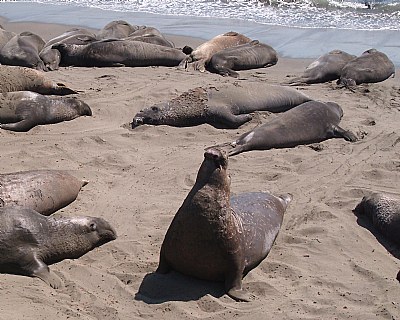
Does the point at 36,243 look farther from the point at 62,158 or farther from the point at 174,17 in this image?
the point at 174,17

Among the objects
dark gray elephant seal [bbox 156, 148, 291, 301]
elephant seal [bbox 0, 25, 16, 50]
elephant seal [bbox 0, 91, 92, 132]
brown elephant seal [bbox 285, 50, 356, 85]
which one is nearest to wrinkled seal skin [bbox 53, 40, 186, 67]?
elephant seal [bbox 0, 25, 16, 50]

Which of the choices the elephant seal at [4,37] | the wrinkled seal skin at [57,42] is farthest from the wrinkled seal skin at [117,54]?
the elephant seal at [4,37]

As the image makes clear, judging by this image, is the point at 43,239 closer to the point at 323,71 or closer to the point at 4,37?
the point at 323,71

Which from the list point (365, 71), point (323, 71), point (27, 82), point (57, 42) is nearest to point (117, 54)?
point (57, 42)

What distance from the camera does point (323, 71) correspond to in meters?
9.84

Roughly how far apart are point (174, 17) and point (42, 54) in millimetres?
5928

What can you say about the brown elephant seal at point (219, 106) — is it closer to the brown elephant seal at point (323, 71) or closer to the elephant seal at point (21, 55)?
the brown elephant seal at point (323, 71)

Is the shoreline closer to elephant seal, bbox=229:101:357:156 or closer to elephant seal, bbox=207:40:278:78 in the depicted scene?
elephant seal, bbox=207:40:278:78

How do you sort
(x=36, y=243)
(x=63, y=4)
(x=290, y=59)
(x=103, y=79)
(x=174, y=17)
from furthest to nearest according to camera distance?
(x=63, y=4) → (x=174, y=17) → (x=290, y=59) → (x=103, y=79) → (x=36, y=243)

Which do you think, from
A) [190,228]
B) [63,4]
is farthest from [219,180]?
[63,4]

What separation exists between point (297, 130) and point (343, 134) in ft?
1.78

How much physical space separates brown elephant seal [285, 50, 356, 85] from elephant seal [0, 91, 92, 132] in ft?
10.4

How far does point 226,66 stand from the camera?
1042 cm

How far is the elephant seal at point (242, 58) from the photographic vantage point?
1034 cm
